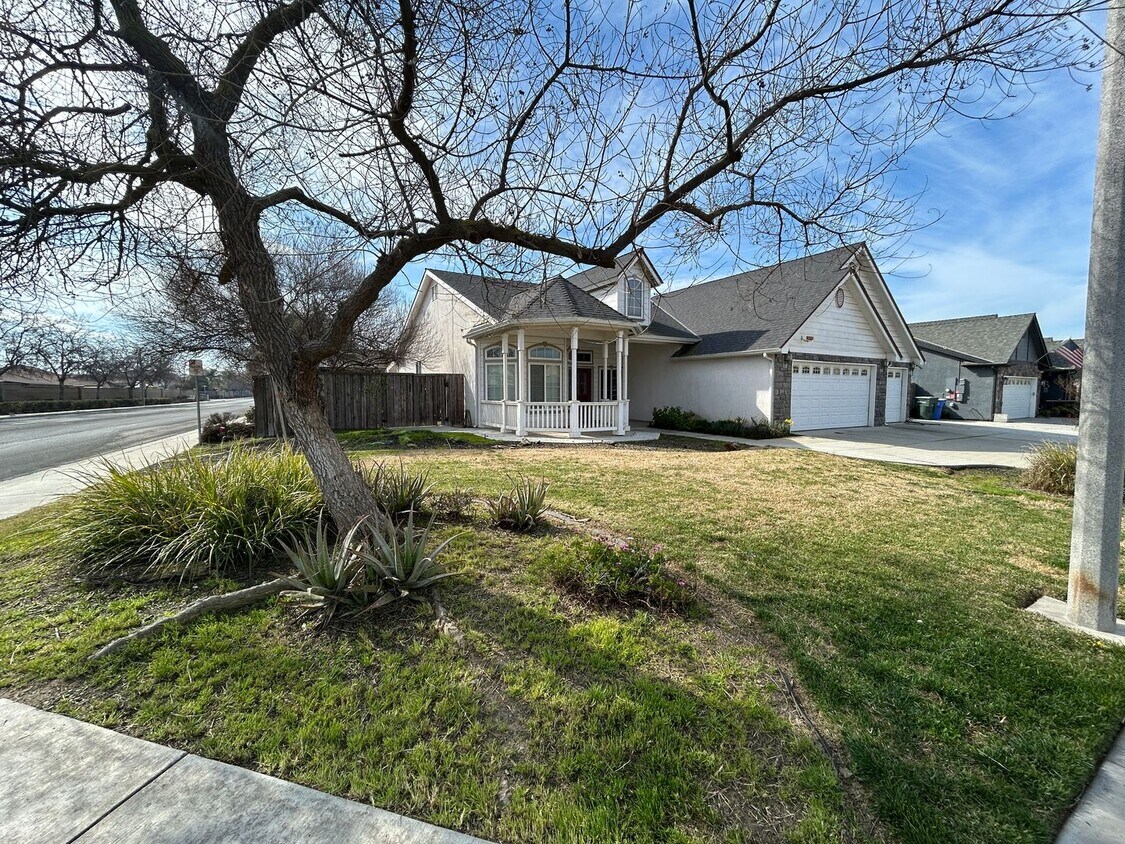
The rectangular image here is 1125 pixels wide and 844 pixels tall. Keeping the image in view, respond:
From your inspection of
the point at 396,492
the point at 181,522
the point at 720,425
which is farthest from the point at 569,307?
the point at 181,522

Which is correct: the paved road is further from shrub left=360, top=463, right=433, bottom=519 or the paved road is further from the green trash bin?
the green trash bin

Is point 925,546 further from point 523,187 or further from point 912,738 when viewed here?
point 523,187

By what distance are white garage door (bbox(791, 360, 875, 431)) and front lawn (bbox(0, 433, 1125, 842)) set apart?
477 inches

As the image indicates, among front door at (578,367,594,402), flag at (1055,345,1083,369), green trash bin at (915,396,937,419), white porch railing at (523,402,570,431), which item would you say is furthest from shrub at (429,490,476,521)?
flag at (1055,345,1083,369)

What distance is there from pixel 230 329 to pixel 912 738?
14.3 m

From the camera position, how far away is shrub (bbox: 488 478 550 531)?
4910 millimetres

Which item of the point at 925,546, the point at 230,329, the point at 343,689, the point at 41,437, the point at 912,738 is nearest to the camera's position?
the point at 912,738

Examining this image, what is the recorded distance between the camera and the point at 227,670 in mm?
2666

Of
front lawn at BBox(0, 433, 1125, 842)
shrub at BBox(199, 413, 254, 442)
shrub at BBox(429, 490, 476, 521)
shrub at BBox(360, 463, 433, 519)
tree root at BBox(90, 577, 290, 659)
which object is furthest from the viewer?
shrub at BBox(199, 413, 254, 442)

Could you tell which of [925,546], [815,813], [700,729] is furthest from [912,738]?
[925,546]

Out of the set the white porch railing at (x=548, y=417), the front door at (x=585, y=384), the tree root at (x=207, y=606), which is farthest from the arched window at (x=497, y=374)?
the tree root at (x=207, y=606)

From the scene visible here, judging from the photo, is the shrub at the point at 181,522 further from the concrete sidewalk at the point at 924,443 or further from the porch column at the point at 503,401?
the concrete sidewalk at the point at 924,443

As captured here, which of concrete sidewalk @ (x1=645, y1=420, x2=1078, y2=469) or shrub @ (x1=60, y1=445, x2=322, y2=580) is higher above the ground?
Answer: shrub @ (x1=60, y1=445, x2=322, y2=580)

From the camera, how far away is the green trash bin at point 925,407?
74.0ft
